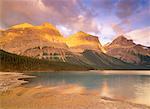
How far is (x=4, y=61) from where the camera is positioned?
433 feet

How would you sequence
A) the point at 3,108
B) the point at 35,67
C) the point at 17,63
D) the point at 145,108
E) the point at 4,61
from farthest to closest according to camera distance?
1. the point at 35,67
2. the point at 17,63
3. the point at 4,61
4. the point at 145,108
5. the point at 3,108

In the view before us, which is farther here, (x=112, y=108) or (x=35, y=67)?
(x=35, y=67)

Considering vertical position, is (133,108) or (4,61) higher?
(4,61)

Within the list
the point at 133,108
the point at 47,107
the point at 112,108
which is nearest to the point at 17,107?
the point at 47,107

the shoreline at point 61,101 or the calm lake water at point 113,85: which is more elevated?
the shoreline at point 61,101

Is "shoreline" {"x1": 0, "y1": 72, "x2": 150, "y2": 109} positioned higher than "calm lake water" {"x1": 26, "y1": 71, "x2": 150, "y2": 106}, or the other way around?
"shoreline" {"x1": 0, "y1": 72, "x2": 150, "y2": 109}

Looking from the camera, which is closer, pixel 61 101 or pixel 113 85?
pixel 61 101

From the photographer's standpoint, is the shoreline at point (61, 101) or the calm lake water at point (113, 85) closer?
the shoreline at point (61, 101)

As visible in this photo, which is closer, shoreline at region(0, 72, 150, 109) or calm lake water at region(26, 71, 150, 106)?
shoreline at region(0, 72, 150, 109)

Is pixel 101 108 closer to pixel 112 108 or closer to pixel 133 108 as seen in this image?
pixel 112 108

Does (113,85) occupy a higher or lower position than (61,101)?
lower

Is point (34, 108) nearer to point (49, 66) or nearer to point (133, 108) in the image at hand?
point (133, 108)

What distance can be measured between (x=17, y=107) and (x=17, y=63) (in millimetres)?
128834

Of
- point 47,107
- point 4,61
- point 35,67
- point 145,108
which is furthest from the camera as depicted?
point 35,67
